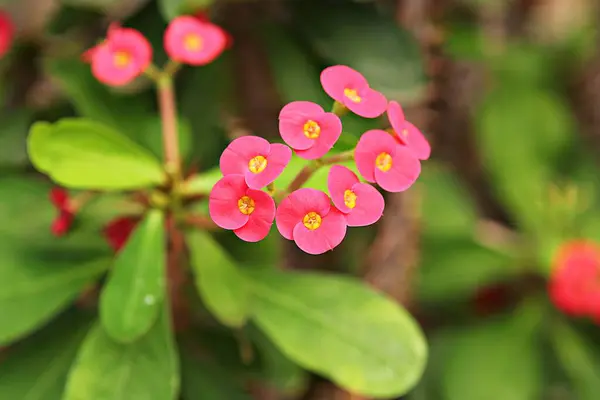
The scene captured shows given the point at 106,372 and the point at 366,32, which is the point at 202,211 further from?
the point at 366,32

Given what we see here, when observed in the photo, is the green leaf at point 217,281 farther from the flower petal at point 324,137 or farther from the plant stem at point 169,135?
the flower petal at point 324,137

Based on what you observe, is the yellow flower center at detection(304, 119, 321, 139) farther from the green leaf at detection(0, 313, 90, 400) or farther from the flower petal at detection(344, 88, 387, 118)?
the green leaf at detection(0, 313, 90, 400)

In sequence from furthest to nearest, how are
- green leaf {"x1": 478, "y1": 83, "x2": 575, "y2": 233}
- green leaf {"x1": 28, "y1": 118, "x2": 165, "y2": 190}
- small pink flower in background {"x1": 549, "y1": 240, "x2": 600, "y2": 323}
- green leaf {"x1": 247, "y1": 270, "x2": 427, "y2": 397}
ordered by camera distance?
green leaf {"x1": 478, "y1": 83, "x2": 575, "y2": 233} < small pink flower in background {"x1": 549, "y1": 240, "x2": 600, "y2": 323} < green leaf {"x1": 247, "y1": 270, "x2": 427, "y2": 397} < green leaf {"x1": 28, "y1": 118, "x2": 165, "y2": 190}

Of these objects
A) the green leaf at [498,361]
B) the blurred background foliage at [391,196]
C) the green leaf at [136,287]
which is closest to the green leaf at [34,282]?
the blurred background foliage at [391,196]

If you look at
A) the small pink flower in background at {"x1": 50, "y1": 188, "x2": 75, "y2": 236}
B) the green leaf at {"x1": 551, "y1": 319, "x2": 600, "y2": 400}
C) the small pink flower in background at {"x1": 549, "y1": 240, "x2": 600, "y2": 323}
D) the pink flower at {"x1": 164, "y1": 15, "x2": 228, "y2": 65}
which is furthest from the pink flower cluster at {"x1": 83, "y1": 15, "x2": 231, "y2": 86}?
the green leaf at {"x1": 551, "y1": 319, "x2": 600, "y2": 400}

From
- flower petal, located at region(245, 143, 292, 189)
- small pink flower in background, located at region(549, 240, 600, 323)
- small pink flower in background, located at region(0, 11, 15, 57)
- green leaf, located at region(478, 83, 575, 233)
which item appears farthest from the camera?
green leaf, located at region(478, 83, 575, 233)

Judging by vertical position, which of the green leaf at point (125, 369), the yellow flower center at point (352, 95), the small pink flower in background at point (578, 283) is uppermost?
the yellow flower center at point (352, 95)
